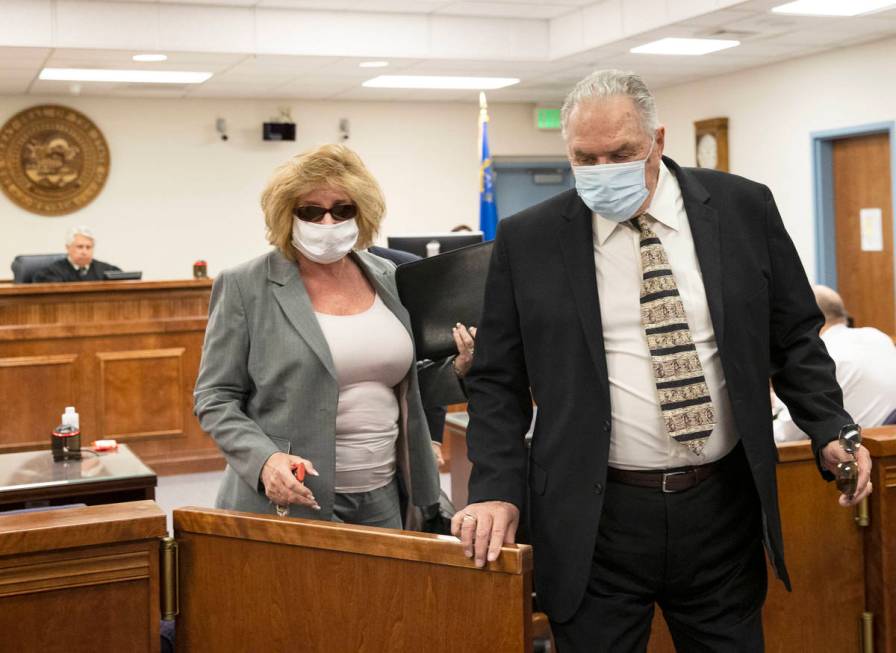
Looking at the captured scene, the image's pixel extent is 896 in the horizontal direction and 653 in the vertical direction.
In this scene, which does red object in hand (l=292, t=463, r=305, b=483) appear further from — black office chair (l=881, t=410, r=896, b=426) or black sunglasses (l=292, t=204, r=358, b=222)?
black office chair (l=881, t=410, r=896, b=426)

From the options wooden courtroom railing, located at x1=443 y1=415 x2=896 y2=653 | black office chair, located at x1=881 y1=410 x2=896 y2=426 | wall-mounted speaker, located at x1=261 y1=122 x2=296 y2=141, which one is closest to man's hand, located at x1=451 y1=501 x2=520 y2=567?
wooden courtroom railing, located at x1=443 y1=415 x2=896 y2=653

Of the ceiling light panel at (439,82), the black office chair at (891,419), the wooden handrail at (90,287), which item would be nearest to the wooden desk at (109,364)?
the wooden handrail at (90,287)

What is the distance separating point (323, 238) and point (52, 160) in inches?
370

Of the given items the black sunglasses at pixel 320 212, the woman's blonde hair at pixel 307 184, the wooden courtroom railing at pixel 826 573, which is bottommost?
the wooden courtroom railing at pixel 826 573

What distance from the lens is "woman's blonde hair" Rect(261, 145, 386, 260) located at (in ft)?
7.45

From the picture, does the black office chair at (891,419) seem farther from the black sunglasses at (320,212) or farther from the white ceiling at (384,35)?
the white ceiling at (384,35)

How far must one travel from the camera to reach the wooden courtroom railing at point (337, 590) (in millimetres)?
1607

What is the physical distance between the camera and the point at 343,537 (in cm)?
170

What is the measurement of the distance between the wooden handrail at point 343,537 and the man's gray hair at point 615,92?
0.70m

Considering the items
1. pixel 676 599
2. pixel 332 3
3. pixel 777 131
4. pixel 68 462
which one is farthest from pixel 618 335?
pixel 777 131

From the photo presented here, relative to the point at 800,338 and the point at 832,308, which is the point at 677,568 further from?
the point at 832,308

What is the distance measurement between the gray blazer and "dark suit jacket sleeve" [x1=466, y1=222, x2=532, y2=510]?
1.36ft

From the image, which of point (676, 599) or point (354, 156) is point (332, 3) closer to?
point (354, 156)

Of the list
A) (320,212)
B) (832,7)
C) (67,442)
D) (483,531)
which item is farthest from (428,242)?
(483,531)
